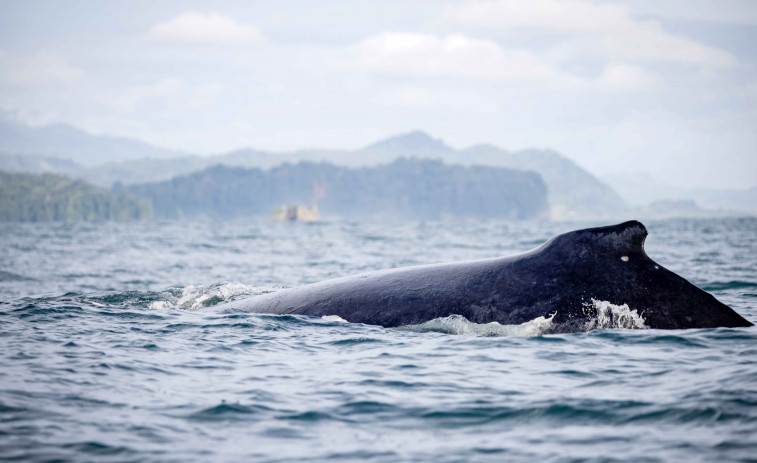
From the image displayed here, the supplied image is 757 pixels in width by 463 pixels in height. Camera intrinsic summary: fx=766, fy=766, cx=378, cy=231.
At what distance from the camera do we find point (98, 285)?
2017 centimetres

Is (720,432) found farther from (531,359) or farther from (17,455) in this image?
(17,455)

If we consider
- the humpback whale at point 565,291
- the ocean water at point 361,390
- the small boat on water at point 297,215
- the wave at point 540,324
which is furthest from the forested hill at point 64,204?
the wave at point 540,324

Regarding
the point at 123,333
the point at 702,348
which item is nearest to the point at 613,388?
the point at 702,348

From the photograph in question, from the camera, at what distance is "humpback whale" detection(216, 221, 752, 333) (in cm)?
827

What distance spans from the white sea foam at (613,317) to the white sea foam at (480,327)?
1.51ft

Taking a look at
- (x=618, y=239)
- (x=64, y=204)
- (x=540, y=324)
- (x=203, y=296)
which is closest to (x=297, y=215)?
(x=64, y=204)

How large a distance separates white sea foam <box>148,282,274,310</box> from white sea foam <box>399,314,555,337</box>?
15.0 ft

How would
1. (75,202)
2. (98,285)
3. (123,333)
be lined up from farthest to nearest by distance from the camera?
1. (75,202)
2. (98,285)
3. (123,333)

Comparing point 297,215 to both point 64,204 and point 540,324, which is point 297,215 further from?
point 540,324

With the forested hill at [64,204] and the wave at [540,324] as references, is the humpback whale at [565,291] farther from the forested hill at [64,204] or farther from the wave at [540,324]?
the forested hill at [64,204]

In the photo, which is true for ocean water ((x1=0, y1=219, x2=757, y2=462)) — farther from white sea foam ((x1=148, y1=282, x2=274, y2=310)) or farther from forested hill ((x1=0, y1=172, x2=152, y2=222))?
forested hill ((x1=0, y1=172, x2=152, y2=222))

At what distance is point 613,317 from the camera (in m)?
8.38

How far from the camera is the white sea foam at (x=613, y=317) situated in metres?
8.36

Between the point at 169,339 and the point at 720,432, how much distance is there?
6.45m
